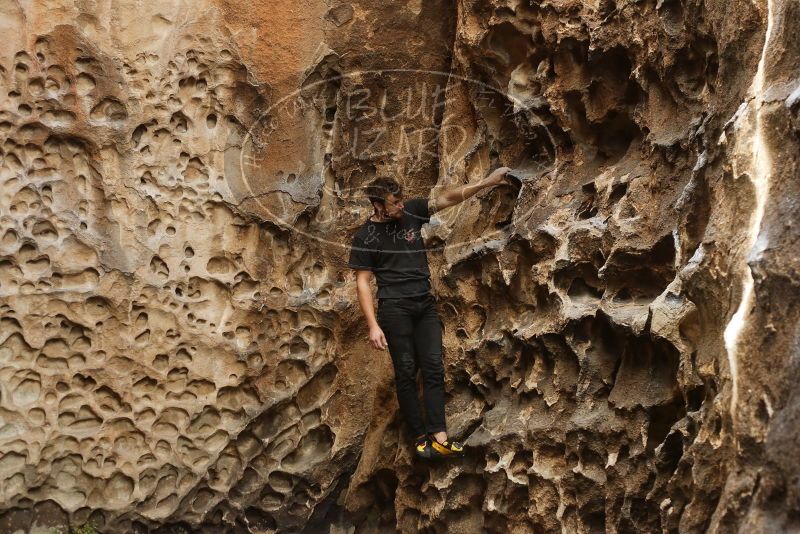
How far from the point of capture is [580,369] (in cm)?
437

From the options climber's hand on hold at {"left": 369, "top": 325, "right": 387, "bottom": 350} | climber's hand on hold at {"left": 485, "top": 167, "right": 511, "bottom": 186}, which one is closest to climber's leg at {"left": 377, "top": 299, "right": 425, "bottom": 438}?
climber's hand on hold at {"left": 369, "top": 325, "right": 387, "bottom": 350}

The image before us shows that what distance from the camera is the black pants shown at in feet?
16.0

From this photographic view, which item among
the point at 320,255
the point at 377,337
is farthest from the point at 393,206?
the point at 320,255

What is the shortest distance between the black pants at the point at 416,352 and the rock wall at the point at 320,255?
0.62 ft

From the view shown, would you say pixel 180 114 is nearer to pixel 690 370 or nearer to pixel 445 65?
pixel 445 65

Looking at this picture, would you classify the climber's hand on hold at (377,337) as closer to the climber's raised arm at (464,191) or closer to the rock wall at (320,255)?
the rock wall at (320,255)

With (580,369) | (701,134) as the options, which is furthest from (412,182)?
(701,134)

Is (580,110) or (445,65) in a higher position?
(445,65)

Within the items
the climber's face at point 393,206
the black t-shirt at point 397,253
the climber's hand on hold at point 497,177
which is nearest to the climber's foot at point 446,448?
the black t-shirt at point 397,253

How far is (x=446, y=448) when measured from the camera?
484 cm

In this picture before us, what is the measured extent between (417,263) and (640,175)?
3.65 ft

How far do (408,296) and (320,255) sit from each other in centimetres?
88

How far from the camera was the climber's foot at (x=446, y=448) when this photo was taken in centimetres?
481

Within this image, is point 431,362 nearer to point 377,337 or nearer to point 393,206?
point 377,337
